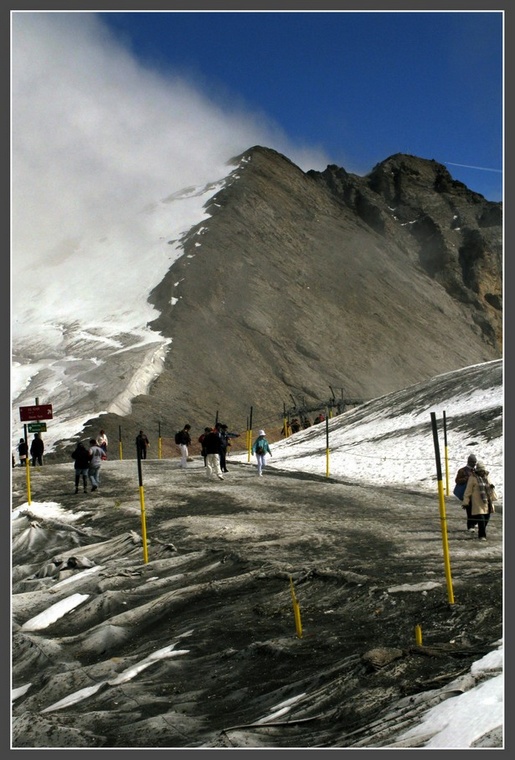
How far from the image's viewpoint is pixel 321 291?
112 m

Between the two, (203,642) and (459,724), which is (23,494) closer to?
(203,642)

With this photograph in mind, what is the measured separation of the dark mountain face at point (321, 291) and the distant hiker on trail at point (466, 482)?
1881 inches

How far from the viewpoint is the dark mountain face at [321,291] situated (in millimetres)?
85750

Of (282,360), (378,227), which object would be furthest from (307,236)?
(282,360)

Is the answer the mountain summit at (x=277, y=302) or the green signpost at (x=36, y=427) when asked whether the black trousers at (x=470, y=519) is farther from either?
the mountain summit at (x=277, y=302)

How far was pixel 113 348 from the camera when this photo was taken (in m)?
89.6

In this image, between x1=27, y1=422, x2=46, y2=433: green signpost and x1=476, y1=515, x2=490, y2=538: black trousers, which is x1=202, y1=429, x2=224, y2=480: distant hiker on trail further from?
x1=476, y1=515, x2=490, y2=538: black trousers

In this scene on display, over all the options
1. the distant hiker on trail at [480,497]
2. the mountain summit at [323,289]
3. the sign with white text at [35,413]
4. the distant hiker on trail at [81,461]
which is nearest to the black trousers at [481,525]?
the distant hiker on trail at [480,497]

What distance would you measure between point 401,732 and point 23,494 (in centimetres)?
2374

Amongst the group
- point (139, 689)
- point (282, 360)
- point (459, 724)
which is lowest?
point (139, 689)

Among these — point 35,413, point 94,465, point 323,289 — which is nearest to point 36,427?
point 35,413

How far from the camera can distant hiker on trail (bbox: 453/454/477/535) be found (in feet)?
59.1

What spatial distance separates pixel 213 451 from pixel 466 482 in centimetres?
1168

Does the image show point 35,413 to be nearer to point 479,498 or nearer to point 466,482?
point 466,482
